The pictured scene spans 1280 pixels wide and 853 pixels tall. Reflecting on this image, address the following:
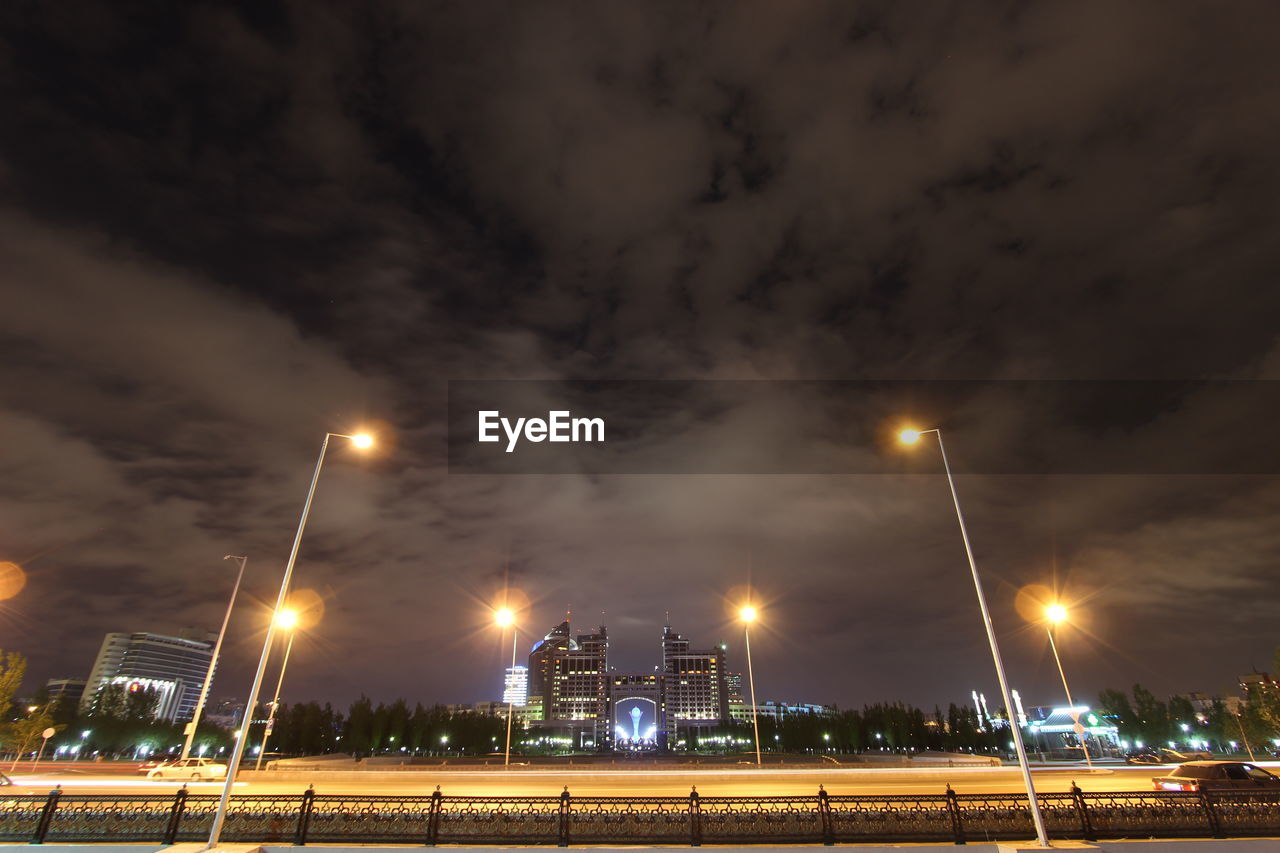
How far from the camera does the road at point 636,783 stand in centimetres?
2478

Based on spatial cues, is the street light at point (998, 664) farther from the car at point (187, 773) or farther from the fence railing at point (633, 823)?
the car at point (187, 773)

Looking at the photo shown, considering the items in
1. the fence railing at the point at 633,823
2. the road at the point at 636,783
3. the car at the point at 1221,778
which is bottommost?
the road at the point at 636,783

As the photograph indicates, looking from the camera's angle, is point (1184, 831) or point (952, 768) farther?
point (952, 768)

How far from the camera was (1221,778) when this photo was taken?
18547 millimetres

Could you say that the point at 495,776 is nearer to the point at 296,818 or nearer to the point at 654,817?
the point at 296,818

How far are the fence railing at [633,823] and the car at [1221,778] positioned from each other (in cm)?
482

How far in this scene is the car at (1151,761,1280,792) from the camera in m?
17.9

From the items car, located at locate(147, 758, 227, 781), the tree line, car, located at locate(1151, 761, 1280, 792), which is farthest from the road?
the tree line

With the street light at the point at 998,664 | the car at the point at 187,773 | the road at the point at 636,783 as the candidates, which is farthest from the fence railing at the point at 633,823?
the car at the point at 187,773

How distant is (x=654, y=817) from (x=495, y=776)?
25.0 meters

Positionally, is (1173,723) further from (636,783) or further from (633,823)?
(633,823)

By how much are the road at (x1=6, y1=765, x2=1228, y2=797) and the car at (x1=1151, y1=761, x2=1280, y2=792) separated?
3.54 metres

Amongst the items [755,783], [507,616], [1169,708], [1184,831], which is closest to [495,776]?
[507,616]

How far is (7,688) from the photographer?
37.7 meters
